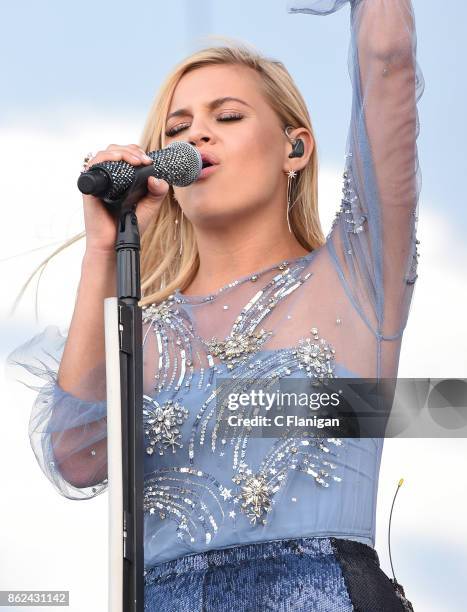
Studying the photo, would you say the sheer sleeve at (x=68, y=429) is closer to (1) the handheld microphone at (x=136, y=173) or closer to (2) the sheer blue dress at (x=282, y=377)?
(2) the sheer blue dress at (x=282, y=377)

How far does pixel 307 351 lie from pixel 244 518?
264 millimetres

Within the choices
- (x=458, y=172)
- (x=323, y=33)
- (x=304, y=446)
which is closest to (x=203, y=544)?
(x=304, y=446)

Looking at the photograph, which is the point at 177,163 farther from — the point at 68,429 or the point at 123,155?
the point at 68,429

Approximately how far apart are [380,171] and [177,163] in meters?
0.39

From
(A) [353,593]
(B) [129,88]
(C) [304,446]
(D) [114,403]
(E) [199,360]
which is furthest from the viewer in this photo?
(B) [129,88]

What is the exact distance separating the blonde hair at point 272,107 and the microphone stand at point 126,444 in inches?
20.6

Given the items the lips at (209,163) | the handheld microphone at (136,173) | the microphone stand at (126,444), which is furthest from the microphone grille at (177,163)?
the lips at (209,163)

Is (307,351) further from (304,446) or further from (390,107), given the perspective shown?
(390,107)

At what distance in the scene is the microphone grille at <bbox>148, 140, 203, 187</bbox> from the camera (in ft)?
4.31

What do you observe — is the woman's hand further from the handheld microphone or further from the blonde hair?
the blonde hair

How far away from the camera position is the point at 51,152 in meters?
1.80

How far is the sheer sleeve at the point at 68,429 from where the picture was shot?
166 centimetres

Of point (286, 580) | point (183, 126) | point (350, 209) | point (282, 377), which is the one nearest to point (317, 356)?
point (282, 377)

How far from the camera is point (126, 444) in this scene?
1.21 meters
